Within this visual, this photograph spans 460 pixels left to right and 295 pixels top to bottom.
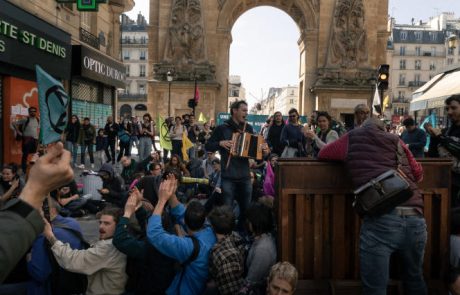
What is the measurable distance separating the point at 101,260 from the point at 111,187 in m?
4.45

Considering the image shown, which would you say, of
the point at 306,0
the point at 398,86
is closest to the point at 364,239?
the point at 306,0

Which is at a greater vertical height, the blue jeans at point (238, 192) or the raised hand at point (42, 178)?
the raised hand at point (42, 178)

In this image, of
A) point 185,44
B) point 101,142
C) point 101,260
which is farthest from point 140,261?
point 185,44

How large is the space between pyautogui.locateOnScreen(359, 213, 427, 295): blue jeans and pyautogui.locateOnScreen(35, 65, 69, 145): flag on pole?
9.62 feet

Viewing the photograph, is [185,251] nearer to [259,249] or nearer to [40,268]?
[259,249]

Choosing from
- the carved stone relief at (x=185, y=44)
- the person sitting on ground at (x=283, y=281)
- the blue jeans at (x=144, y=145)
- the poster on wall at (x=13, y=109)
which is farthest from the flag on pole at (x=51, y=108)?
the carved stone relief at (x=185, y=44)

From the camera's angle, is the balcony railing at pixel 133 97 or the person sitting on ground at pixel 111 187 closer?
the person sitting on ground at pixel 111 187

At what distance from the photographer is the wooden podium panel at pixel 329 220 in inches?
148

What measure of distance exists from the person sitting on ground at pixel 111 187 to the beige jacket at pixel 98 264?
13.2 ft

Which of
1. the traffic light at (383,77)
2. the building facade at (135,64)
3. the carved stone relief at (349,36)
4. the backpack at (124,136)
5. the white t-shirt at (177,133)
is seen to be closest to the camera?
the traffic light at (383,77)

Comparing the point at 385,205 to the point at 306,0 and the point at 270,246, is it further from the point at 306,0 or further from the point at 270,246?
the point at 306,0

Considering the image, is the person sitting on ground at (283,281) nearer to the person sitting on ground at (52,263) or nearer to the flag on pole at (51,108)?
the person sitting on ground at (52,263)

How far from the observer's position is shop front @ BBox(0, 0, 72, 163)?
1130 cm

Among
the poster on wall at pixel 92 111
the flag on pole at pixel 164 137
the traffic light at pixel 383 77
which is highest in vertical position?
the traffic light at pixel 383 77
